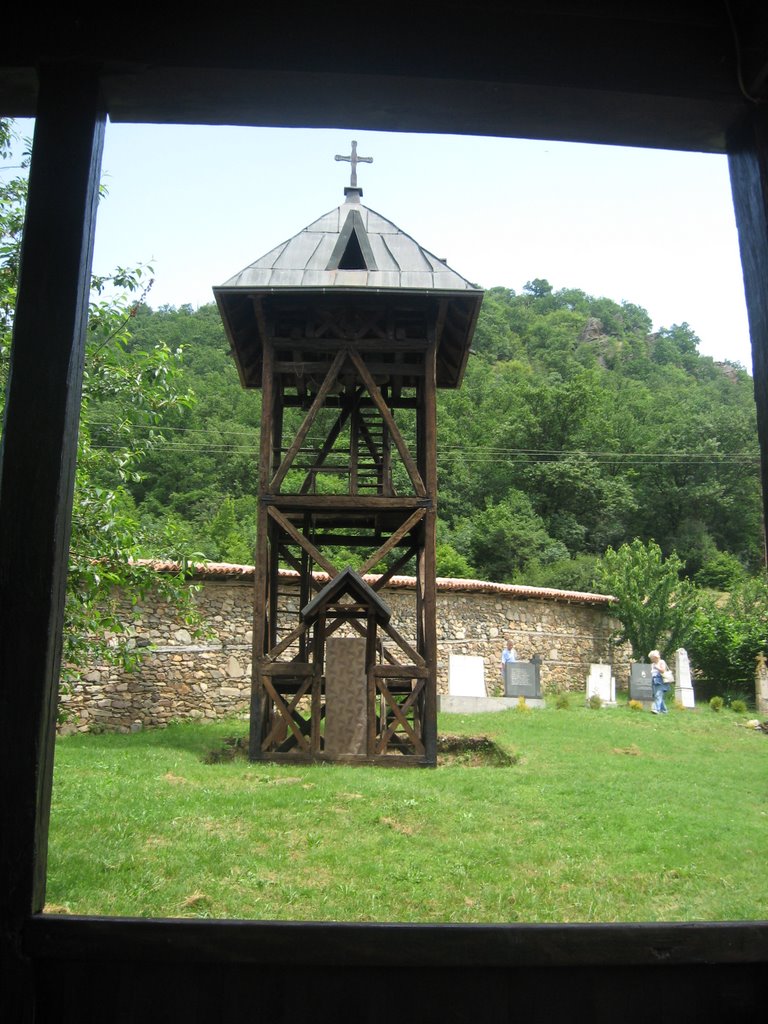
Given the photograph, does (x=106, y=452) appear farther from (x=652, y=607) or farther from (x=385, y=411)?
(x=652, y=607)

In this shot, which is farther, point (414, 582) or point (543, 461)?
point (543, 461)

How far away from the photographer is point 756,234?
2053 millimetres

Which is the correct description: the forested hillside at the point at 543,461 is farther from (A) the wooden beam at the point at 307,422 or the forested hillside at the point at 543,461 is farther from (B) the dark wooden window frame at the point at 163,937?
(B) the dark wooden window frame at the point at 163,937

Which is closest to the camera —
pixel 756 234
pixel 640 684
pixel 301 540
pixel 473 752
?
pixel 756 234

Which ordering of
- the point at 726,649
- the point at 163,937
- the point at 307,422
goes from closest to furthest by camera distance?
the point at 163,937
the point at 307,422
the point at 726,649

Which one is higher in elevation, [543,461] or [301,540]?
[543,461]

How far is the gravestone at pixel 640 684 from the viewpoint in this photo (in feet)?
62.1

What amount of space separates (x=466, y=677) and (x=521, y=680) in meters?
1.55

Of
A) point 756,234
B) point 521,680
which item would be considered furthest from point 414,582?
point 756,234

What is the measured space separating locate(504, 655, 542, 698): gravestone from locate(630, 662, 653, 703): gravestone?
2687 mm

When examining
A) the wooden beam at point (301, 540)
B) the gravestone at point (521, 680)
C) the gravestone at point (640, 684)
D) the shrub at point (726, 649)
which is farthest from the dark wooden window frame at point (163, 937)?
the shrub at point (726, 649)

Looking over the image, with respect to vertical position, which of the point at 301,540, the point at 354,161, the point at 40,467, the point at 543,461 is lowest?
the point at 40,467

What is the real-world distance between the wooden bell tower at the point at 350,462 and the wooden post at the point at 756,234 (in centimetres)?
840

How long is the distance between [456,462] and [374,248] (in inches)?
1016
